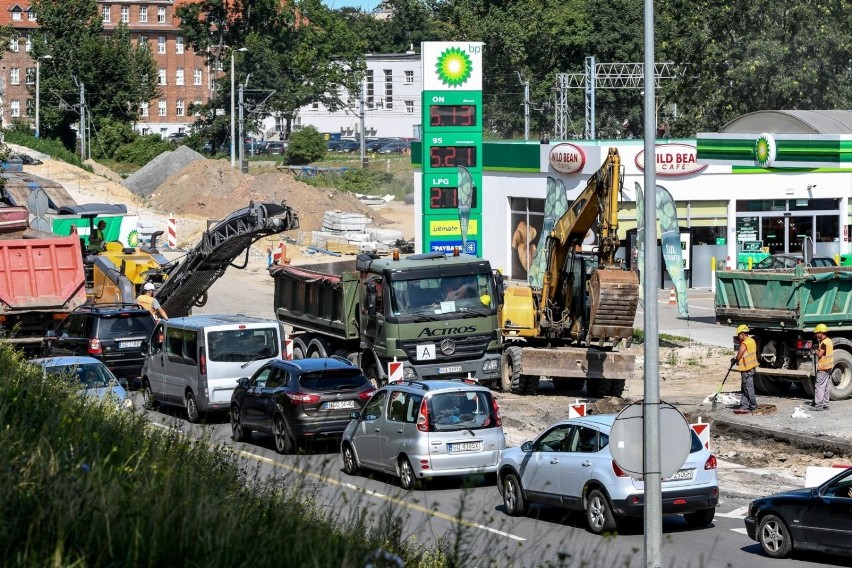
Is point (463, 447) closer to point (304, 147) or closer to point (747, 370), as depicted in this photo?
point (747, 370)

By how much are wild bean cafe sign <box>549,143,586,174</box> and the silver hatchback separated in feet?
96.1

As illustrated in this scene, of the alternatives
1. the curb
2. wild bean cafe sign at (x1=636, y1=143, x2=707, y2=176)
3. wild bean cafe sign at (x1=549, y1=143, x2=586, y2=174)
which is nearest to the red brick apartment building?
wild bean cafe sign at (x1=549, y1=143, x2=586, y2=174)

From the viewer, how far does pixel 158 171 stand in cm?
8119

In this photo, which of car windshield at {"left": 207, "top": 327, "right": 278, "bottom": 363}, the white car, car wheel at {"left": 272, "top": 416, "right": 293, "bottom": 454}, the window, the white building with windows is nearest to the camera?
the white car

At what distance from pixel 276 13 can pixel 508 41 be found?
2469 centimetres

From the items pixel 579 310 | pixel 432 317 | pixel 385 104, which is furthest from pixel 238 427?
pixel 385 104

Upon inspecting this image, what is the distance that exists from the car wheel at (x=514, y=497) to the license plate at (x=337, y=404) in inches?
177

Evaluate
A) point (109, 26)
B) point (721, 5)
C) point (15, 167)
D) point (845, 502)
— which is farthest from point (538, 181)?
point (109, 26)

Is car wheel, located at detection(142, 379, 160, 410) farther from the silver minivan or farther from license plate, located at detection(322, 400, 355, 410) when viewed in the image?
license plate, located at detection(322, 400, 355, 410)

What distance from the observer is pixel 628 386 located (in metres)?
29.6

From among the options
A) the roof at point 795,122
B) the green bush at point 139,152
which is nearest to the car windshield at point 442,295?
the roof at point 795,122

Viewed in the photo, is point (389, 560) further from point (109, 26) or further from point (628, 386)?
point (109, 26)

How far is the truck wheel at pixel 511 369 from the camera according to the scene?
88.6 feet

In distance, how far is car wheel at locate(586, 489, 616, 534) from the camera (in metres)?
15.1
